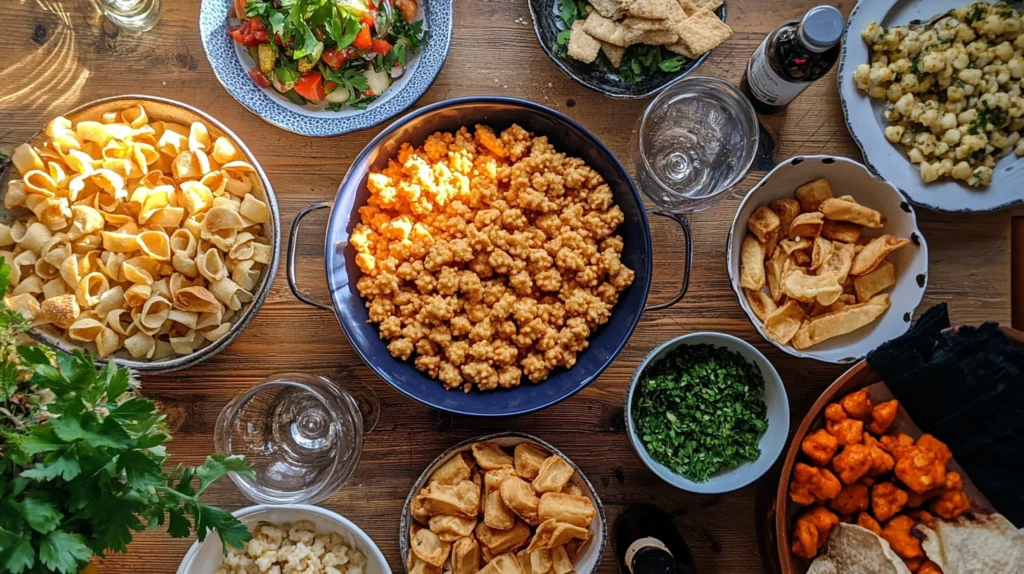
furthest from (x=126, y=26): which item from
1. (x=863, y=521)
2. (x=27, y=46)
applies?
(x=863, y=521)

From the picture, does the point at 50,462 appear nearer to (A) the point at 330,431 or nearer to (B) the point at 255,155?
(A) the point at 330,431

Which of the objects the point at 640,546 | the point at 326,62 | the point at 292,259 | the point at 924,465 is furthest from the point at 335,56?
the point at 924,465

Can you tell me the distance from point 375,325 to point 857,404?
129cm

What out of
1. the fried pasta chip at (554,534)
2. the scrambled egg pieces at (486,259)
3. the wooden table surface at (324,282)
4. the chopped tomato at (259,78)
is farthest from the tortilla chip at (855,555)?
the chopped tomato at (259,78)

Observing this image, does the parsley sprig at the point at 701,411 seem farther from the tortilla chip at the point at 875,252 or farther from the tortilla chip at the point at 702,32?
the tortilla chip at the point at 702,32

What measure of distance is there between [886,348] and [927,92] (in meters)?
0.80

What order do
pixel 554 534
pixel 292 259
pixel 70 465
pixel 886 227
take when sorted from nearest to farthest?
pixel 70 465 → pixel 554 534 → pixel 292 259 → pixel 886 227

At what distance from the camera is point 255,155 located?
2.14m

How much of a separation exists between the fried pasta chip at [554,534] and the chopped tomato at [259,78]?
1395mm

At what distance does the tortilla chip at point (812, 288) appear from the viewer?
1.99 meters

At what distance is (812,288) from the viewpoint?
201cm

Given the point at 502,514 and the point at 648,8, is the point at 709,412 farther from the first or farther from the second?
the point at 648,8

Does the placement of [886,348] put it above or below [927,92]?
below

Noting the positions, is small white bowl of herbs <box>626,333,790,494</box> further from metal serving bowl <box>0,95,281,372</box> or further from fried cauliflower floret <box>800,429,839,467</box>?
metal serving bowl <box>0,95,281,372</box>
